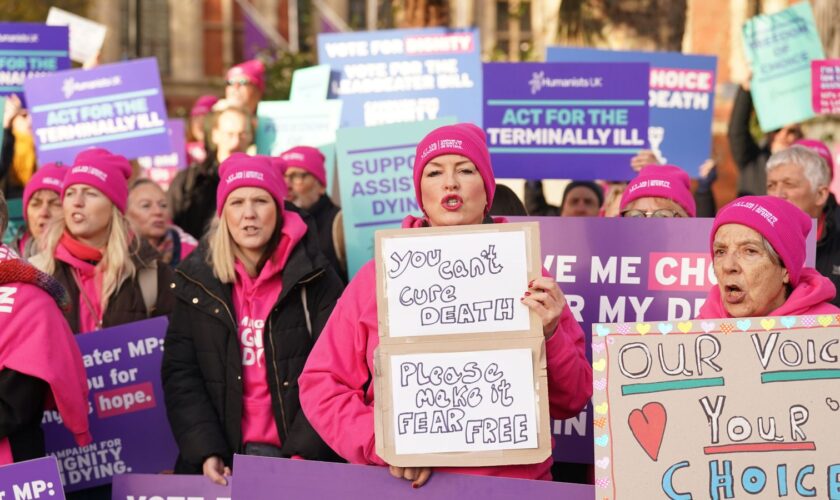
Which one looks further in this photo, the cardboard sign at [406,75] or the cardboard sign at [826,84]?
the cardboard sign at [826,84]

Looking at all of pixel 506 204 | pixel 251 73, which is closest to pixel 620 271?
pixel 506 204

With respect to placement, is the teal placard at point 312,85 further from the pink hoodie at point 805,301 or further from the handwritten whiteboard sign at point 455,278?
the pink hoodie at point 805,301

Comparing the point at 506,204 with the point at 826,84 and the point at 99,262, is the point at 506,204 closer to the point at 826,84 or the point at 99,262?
the point at 99,262

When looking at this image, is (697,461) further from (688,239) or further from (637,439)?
(688,239)

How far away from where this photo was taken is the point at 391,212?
22.1 feet

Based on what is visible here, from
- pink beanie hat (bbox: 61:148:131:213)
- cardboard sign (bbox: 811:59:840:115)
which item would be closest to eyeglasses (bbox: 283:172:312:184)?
pink beanie hat (bbox: 61:148:131:213)

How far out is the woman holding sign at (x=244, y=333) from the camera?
16.1 ft

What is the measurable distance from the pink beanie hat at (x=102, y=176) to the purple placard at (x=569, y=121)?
214 cm

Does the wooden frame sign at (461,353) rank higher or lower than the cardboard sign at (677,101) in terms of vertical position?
lower

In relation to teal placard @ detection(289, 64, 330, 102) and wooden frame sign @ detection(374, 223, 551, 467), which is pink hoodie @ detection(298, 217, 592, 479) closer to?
wooden frame sign @ detection(374, 223, 551, 467)

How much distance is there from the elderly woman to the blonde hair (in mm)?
2787

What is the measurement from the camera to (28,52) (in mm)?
8711

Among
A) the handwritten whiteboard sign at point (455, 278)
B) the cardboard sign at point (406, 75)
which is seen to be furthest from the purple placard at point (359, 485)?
the cardboard sign at point (406, 75)

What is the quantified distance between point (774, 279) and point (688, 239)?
0.89m
